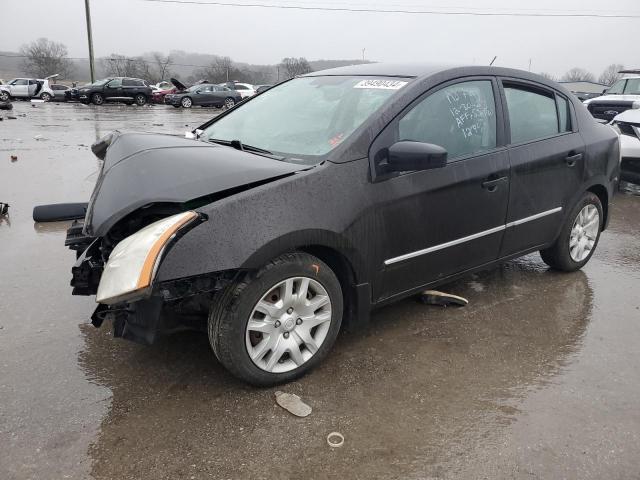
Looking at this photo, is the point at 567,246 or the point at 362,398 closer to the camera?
the point at 362,398

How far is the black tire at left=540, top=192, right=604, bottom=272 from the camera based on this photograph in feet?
13.7

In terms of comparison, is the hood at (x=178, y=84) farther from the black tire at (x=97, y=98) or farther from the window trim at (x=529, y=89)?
the window trim at (x=529, y=89)

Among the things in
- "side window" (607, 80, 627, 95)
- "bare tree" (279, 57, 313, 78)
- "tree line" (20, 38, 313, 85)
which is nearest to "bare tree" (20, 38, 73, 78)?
"tree line" (20, 38, 313, 85)

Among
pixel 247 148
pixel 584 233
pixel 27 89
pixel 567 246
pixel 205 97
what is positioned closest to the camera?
pixel 247 148

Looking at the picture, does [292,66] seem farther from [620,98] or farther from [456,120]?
[456,120]

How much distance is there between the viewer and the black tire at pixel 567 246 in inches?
164

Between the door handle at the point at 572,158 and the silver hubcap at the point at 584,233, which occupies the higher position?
the door handle at the point at 572,158

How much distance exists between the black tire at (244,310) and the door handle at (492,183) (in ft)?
4.33

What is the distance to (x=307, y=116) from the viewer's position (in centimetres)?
329

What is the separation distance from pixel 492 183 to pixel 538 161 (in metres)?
0.57

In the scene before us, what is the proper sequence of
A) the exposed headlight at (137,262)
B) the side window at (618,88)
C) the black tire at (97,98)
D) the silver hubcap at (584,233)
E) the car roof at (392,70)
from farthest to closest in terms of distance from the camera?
1. the black tire at (97,98)
2. the side window at (618,88)
3. the silver hubcap at (584,233)
4. the car roof at (392,70)
5. the exposed headlight at (137,262)

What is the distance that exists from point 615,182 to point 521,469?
3.29 meters

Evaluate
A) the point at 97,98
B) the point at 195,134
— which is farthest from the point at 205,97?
the point at 195,134

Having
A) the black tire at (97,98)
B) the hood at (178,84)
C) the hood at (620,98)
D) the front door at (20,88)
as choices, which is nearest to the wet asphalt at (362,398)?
the hood at (620,98)
